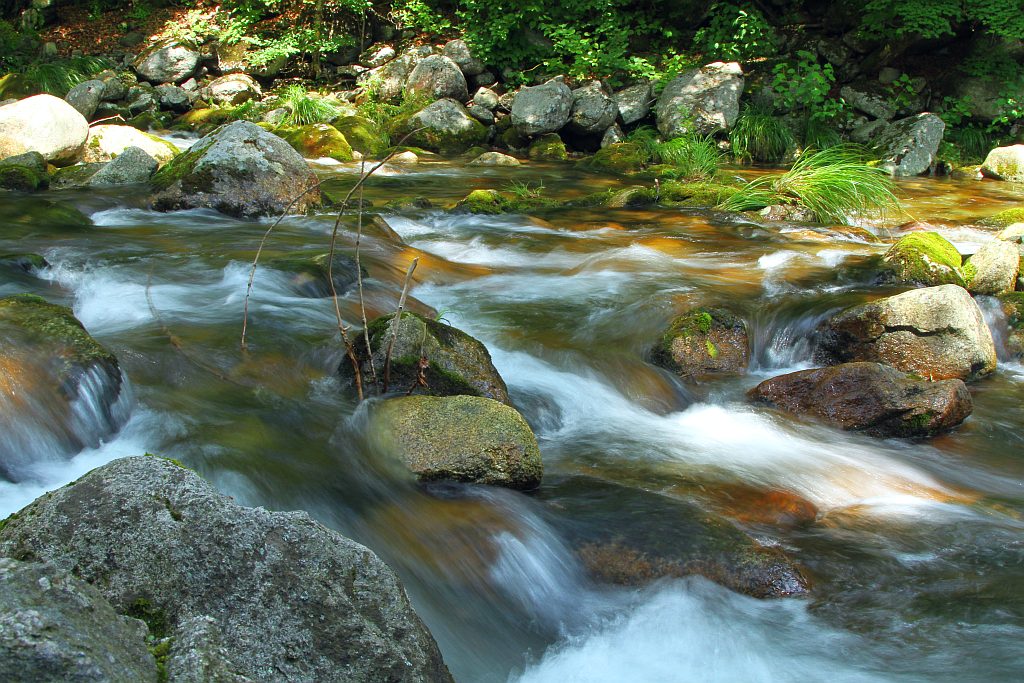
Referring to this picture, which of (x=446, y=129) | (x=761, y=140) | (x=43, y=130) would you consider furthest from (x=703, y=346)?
(x=446, y=129)

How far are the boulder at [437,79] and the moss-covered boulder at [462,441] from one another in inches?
513

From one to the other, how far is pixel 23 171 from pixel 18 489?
707 centimetres

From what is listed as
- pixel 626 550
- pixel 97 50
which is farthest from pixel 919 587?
pixel 97 50

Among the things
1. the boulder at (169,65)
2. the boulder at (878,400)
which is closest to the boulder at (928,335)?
the boulder at (878,400)

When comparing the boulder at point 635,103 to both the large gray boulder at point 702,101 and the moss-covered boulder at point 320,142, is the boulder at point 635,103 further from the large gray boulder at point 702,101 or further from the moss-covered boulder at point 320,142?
the moss-covered boulder at point 320,142

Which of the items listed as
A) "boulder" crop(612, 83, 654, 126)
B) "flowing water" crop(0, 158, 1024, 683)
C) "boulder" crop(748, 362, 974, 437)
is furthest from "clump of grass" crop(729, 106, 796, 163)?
"boulder" crop(748, 362, 974, 437)

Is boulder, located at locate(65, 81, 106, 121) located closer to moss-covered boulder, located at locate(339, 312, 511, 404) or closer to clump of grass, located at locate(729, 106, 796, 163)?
clump of grass, located at locate(729, 106, 796, 163)

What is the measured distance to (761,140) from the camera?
45.6 feet

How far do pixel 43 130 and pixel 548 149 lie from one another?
741 cm

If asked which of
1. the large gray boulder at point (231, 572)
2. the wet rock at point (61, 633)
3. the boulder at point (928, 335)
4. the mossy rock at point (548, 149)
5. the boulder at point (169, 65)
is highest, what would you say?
the wet rock at point (61, 633)

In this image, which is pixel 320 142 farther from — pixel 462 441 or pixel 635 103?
pixel 462 441

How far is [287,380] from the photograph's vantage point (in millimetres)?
4570

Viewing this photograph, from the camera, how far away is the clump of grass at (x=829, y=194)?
9.40 m

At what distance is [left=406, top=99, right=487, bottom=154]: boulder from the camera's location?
1459 centimetres
